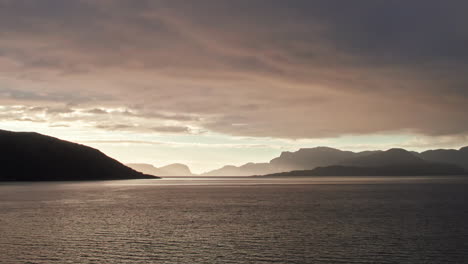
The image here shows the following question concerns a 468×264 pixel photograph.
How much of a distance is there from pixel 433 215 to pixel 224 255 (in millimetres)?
59720

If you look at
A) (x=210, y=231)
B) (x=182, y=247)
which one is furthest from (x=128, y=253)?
(x=210, y=231)

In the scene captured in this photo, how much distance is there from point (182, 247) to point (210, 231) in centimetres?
1379

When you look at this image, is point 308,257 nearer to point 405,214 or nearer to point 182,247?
point 182,247

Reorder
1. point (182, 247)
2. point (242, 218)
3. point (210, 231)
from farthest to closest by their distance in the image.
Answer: point (242, 218), point (210, 231), point (182, 247)

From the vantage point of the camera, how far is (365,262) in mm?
43312

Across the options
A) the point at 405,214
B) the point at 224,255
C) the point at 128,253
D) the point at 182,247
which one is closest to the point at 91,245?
the point at 128,253

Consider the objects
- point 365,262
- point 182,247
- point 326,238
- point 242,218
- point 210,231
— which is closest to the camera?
point 365,262

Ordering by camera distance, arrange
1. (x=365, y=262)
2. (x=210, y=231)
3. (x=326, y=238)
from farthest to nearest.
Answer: (x=210, y=231) → (x=326, y=238) → (x=365, y=262)

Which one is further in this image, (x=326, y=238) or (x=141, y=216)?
Result: (x=141, y=216)

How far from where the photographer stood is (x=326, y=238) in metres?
57.7

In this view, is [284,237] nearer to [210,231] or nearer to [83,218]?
[210,231]

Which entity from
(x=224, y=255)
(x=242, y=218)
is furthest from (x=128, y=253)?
(x=242, y=218)

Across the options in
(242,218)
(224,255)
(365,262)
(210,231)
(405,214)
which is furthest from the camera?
(405,214)

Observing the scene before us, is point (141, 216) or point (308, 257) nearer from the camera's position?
point (308, 257)
